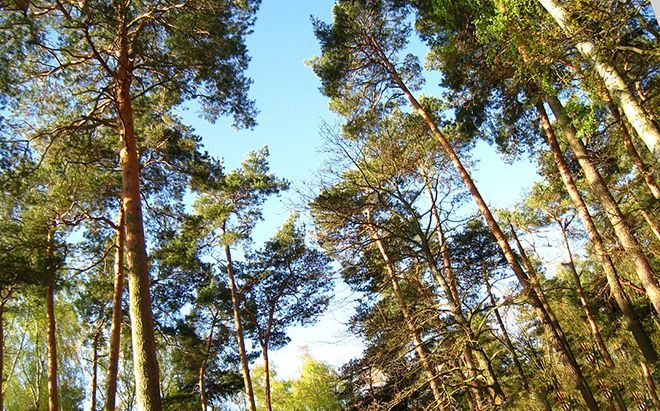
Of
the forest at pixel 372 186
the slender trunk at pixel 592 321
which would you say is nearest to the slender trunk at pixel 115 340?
the forest at pixel 372 186

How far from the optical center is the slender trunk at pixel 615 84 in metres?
4.34

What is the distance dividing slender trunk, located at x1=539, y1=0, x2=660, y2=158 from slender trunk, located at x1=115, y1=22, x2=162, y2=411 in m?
6.55

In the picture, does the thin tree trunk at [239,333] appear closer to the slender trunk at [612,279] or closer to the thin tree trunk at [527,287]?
the thin tree trunk at [527,287]

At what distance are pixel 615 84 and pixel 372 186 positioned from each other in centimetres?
367

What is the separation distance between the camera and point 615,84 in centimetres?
462

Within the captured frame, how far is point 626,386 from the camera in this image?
948 cm

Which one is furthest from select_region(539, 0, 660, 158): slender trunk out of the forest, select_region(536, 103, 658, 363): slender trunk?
select_region(536, 103, 658, 363): slender trunk

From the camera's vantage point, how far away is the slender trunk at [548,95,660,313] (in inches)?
248

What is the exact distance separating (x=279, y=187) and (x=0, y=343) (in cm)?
1043

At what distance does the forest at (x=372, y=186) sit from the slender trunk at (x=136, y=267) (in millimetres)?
32

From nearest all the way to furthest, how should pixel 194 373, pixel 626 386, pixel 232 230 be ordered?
pixel 626 386
pixel 232 230
pixel 194 373

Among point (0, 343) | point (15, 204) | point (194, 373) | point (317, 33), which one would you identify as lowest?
point (194, 373)

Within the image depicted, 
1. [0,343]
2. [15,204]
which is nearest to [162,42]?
[15,204]

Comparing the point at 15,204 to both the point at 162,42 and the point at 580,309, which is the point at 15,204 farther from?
the point at 580,309
